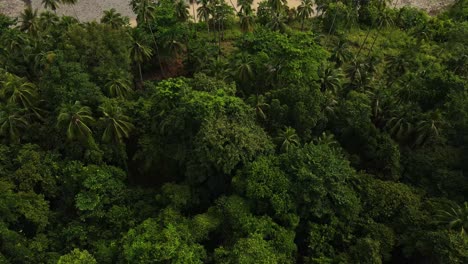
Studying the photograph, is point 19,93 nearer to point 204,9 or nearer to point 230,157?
point 230,157

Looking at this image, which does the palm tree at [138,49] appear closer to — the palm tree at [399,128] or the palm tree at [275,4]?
the palm tree at [275,4]

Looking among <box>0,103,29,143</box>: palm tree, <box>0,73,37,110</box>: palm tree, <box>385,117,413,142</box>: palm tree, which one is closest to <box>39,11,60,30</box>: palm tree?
<box>0,73,37,110</box>: palm tree

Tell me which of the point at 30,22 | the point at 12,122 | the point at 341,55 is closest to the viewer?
the point at 12,122

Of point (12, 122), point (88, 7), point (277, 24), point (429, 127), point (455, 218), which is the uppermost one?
point (88, 7)

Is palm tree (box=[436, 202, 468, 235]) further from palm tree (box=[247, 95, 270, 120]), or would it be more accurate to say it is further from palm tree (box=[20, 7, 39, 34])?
palm tree (box=[20, 7, 39, 34])

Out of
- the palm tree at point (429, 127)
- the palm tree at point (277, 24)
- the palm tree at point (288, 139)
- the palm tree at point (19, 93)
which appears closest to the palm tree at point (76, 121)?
the palm tree at point (19, 93)

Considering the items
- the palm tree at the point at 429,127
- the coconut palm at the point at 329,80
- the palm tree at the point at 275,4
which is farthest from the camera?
the palm tree at the point at 275,4

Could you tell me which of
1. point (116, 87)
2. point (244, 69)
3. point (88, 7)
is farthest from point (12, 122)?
point (88, 7)
